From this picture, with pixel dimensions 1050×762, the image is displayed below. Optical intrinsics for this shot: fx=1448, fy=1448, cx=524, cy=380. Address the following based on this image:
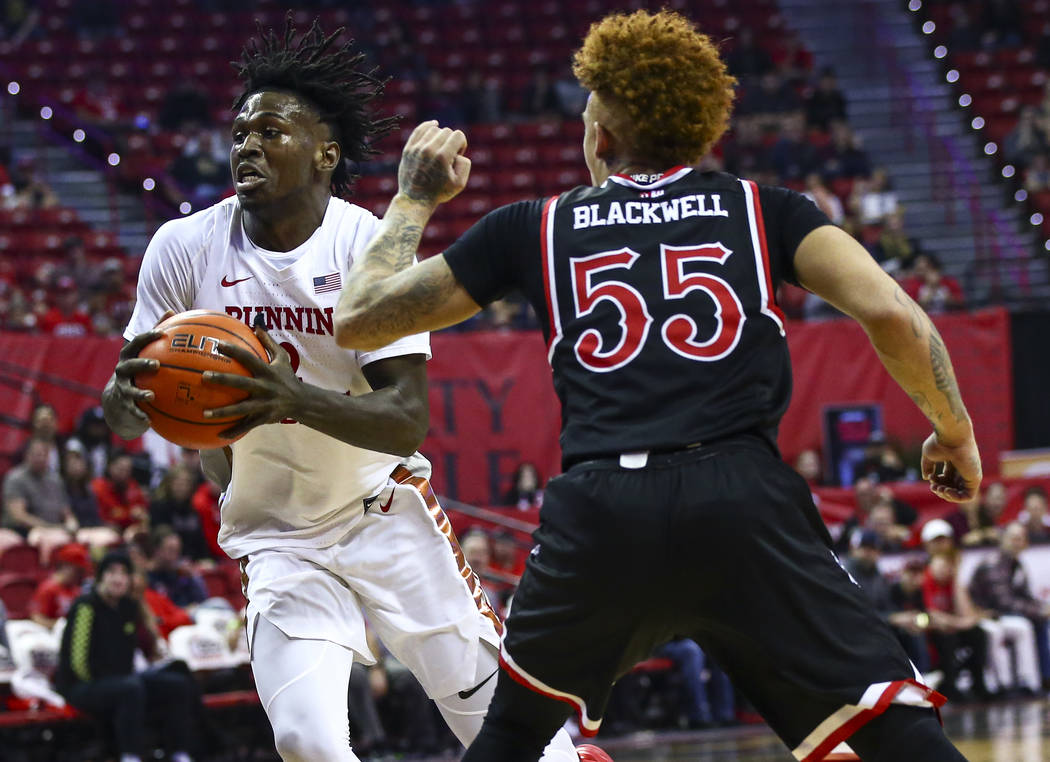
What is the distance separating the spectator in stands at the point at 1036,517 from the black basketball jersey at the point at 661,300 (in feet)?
34.2

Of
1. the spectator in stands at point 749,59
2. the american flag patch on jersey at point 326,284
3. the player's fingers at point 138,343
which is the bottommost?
the player's fingers at point 138,343

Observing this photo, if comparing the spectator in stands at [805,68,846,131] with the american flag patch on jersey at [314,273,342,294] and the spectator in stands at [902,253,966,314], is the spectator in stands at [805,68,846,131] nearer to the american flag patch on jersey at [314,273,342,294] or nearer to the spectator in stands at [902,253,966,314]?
the spectator in stands at [902,253,966,314]

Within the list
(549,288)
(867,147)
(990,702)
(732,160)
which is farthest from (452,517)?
(867,147)

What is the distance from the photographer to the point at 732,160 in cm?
1836

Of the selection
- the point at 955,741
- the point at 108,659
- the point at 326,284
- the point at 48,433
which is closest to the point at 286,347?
the point at 326,284

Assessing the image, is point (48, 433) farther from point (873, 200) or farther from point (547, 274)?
point (873, 200)

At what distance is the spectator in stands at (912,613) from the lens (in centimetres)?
1184

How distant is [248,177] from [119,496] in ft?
27.1

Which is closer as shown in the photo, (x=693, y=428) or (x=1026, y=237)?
(x=693, y=428)

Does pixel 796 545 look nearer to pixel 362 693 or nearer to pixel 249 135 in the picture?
pixel 249 135

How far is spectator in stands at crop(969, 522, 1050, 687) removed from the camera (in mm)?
12344

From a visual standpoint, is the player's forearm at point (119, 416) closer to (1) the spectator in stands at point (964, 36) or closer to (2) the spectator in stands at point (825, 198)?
(2) the spectator in stands at point (825, 198)

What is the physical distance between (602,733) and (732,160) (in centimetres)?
942

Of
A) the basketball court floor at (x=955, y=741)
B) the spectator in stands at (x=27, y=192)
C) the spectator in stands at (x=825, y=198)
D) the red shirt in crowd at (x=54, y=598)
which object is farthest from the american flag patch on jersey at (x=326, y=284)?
the spectator in stands at (x=27, y=192)
